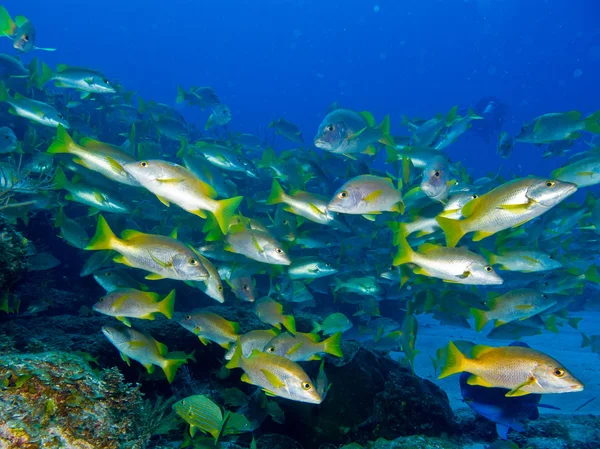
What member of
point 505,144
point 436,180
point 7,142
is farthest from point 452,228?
point 7,142

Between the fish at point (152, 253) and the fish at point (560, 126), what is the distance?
5.88 metres

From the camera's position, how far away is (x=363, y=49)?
129m

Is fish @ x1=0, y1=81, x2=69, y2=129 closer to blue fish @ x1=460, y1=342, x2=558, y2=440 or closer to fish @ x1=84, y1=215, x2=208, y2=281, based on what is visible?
fish @ x1=84, y1=215, x2=208, y2=281

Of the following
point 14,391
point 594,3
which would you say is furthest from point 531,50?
point 14,391

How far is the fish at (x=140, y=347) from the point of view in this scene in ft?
11.9

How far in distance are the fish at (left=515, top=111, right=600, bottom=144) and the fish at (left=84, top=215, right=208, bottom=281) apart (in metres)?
5.88

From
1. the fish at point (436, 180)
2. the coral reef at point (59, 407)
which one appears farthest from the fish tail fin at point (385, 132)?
the coral reef at point (59, 407)

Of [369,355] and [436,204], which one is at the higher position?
[436,204]

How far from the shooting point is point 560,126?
5.66 metres

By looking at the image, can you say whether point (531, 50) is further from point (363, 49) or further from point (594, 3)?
point (363, 49)

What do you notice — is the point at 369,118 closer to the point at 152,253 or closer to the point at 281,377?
the point at 152,253

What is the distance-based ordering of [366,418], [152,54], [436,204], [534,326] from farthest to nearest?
1. [152,54]
2. [534,326]
3. [436,204]
4. [366,418]

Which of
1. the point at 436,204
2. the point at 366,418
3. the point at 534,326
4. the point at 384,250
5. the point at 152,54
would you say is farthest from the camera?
the point at 152,54

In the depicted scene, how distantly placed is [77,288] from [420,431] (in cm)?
647
